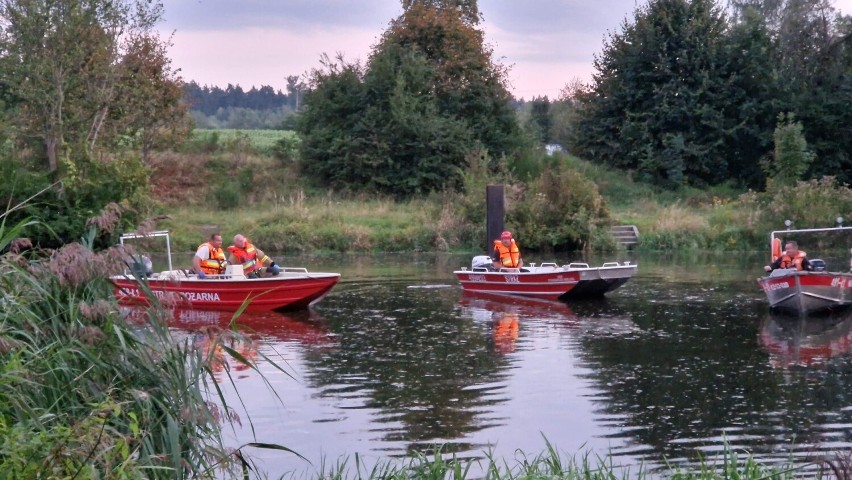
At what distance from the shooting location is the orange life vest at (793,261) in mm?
19734

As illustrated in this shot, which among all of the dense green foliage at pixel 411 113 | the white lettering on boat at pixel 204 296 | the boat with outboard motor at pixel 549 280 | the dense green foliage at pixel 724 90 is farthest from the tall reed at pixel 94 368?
the dense green foliage at pixel 724 90

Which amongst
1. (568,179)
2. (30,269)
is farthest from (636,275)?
(30,269)

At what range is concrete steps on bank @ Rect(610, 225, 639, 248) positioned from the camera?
36.6 metres

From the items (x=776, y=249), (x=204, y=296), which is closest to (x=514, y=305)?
(x=776, y=249)

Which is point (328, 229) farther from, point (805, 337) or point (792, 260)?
point (805, 337)

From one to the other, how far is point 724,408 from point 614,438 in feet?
6.39

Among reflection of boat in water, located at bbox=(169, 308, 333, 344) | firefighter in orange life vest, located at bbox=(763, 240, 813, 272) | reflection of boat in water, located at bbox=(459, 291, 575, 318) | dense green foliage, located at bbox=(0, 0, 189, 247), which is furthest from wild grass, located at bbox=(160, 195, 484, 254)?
firefighter in orange life vest, located at bbox=(763, 240, 813, 272)

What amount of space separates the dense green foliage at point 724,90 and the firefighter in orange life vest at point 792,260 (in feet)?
87.4

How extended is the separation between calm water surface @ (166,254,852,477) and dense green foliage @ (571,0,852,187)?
24696 millimetres

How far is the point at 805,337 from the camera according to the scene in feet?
56.4

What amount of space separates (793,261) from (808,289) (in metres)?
0.77

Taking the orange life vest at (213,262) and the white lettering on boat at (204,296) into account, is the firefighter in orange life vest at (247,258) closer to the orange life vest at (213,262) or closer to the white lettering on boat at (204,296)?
the orange life vest at (213,262)

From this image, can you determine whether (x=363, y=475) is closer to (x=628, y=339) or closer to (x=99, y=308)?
(x=99, y=308)

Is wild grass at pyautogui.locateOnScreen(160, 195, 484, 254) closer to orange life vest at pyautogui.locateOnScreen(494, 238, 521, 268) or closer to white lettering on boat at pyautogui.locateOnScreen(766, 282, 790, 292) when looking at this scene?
orange life vest at pyautogui.locateOnScreen(494, 238, 521, 268)
